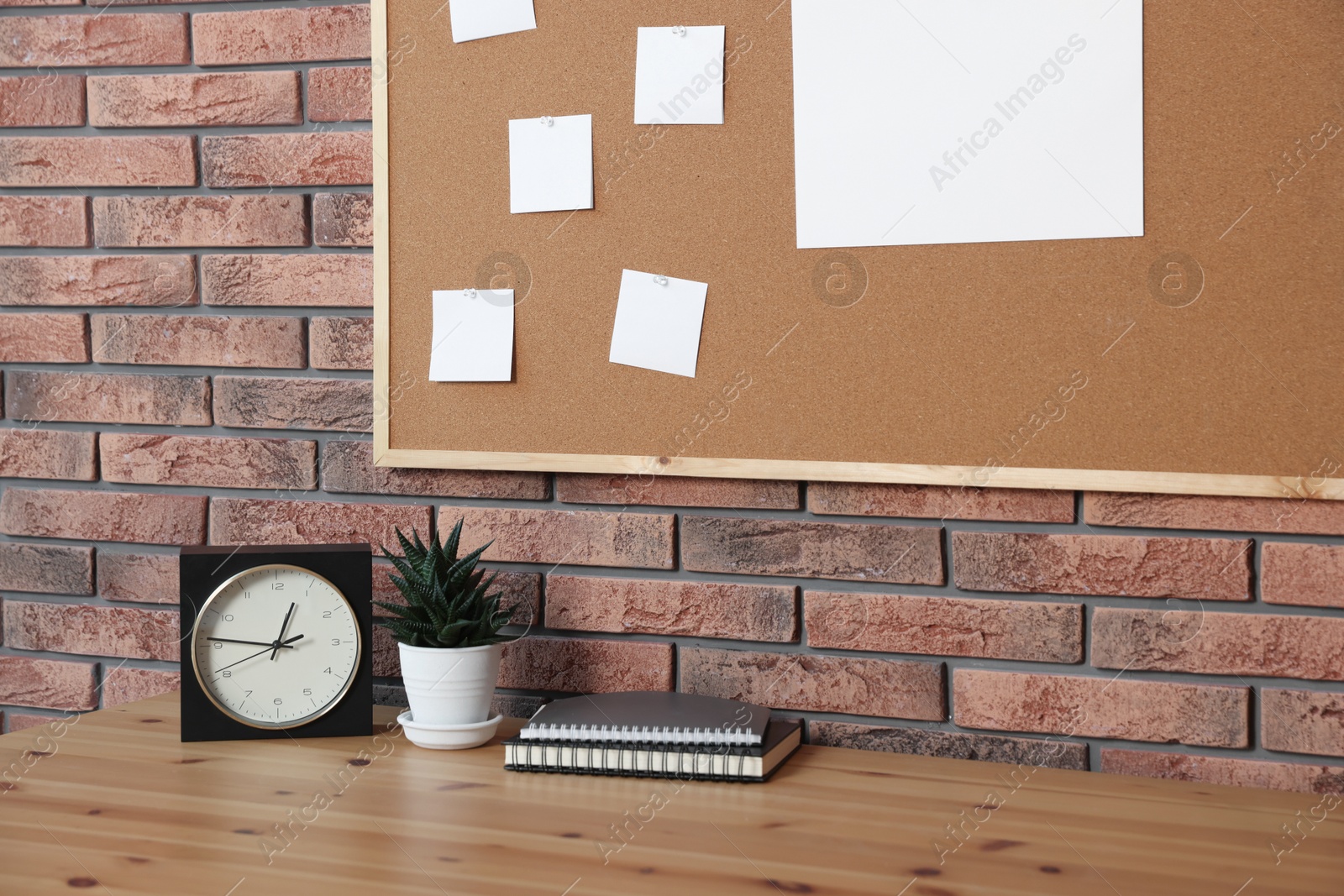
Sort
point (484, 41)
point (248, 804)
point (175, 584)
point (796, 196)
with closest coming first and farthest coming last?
point (248, 804), point (796, 196), point (484, 41), point (175, 584)

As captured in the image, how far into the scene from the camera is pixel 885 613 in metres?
1.31

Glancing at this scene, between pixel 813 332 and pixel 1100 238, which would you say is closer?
pixel 1100 238

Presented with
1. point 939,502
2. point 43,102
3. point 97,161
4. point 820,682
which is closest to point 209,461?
point 97,161

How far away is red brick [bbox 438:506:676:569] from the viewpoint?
1.39m

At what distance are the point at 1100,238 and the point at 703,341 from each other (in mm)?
471

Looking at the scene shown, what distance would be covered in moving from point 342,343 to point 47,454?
505mm

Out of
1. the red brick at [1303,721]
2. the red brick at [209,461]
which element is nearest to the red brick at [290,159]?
the red brick at [209,461]

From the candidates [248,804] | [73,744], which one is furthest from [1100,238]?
[73,744]

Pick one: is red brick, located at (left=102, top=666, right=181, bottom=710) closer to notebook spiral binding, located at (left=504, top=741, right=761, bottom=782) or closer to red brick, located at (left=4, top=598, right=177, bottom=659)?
red brick, located at (left=4, top=598, right=177, bottom=659)

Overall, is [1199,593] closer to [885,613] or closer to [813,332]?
[885,613]

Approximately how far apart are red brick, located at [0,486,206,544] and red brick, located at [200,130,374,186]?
467 mm

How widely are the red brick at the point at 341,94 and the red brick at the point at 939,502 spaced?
2.63 feet

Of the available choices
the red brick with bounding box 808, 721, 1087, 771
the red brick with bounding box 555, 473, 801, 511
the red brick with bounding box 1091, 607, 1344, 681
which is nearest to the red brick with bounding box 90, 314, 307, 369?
the red brick with bounding box 555, 473, 801, 511

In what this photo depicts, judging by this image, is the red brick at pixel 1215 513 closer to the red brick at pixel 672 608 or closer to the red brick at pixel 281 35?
the red brick at pixel 672 608
